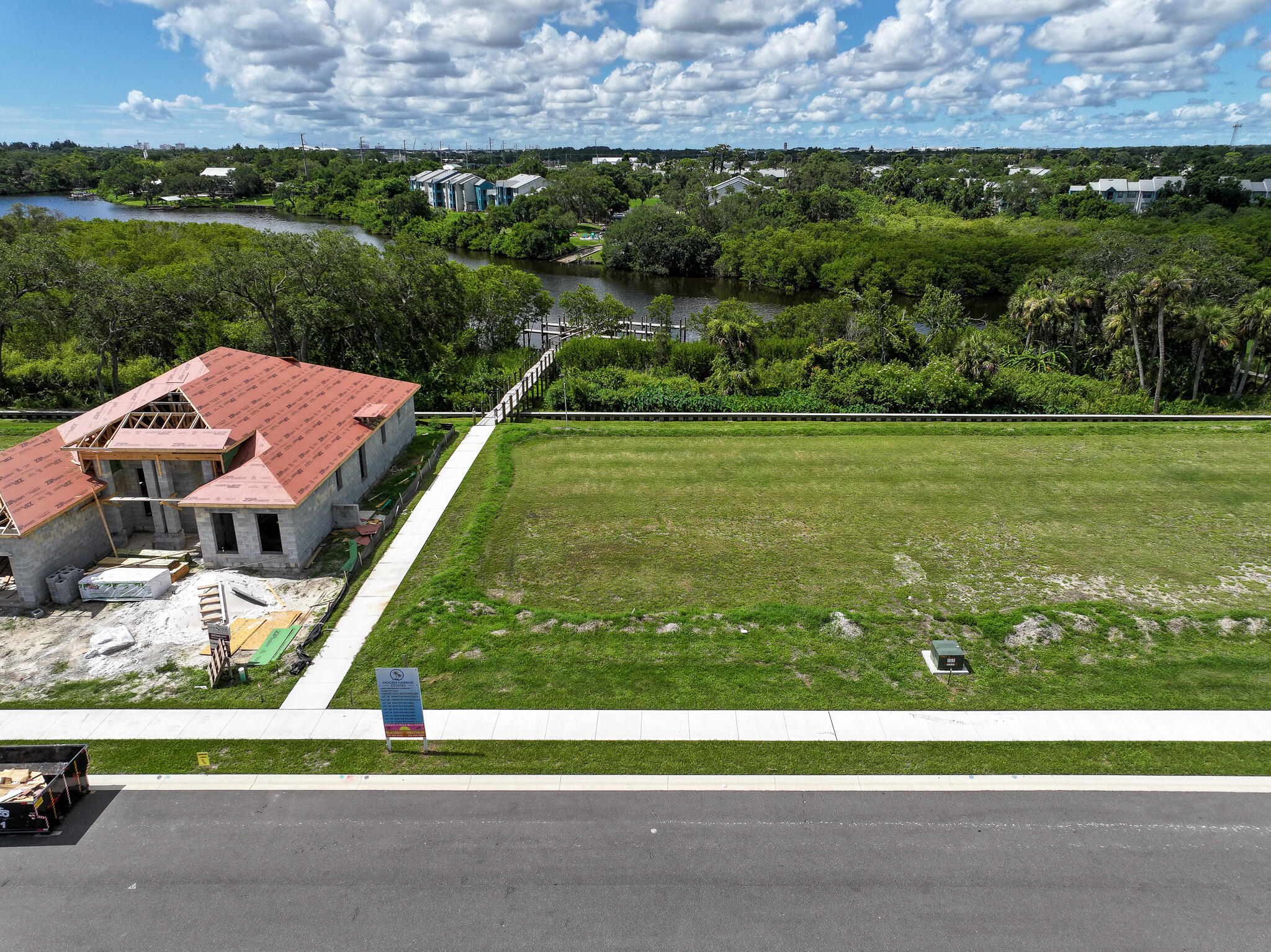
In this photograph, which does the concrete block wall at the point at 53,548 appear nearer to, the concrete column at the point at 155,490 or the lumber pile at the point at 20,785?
the concrete column at the point at 155,490

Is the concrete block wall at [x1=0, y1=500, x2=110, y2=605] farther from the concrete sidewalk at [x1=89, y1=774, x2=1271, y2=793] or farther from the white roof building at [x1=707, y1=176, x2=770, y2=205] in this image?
the white roof building at [x1=707, y1=176, x2=770, y2=205]

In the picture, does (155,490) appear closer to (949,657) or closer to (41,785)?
(41,785)

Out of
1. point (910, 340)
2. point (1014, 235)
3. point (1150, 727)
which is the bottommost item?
point (1150, 727)

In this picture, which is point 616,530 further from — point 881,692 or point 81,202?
point 81,202

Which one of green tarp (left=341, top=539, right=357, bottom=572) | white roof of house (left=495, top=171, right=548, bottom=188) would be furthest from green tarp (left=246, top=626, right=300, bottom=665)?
white roof of house (left=495, top=171, right=548, bottom=188)

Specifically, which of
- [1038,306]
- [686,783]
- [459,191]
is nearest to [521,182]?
[459,191]

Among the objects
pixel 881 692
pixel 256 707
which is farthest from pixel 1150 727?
pixel 256 707
